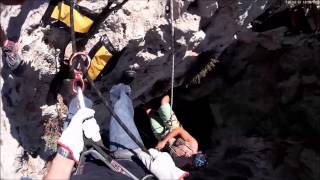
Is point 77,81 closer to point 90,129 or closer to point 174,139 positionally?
point 90,129

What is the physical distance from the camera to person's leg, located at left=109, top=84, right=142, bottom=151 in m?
3.21

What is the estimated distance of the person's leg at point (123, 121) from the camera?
3.21m

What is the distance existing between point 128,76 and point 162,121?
1088mm

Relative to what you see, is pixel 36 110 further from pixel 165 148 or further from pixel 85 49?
pixel 165 148

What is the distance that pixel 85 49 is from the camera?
351cm

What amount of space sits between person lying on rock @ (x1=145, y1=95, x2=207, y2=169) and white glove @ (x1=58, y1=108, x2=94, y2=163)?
137cm

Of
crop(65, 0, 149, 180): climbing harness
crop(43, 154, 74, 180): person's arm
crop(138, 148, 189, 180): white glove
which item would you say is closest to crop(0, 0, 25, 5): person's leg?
crop(65, 0, 149, 180): climbing harness

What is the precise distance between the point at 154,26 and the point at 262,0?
134cm

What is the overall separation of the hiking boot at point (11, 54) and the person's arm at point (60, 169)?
38.9 inches

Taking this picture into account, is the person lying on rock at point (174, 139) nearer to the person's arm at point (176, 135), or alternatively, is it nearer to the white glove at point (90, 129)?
the person's arm at point (176, 135)

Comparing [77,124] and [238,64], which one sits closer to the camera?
[77,124]

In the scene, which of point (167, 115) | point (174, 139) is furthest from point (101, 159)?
point (167, 115)

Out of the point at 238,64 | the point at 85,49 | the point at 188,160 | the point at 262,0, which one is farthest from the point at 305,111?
the point at 85,49

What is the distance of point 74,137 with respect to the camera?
8.53ft
